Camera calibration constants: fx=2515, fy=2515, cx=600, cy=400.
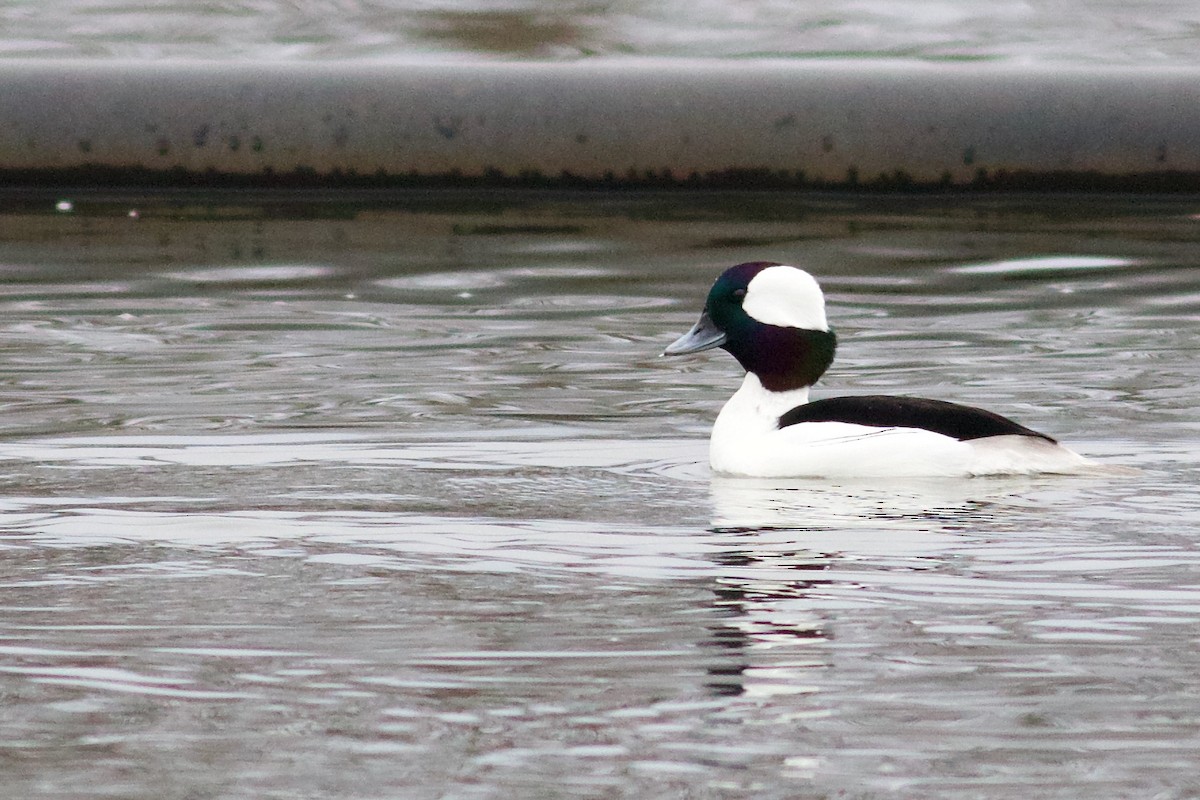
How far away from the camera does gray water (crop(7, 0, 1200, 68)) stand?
13078 mm

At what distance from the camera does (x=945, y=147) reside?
11938 millimetres

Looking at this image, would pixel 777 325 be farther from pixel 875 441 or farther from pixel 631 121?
pixel 631 121

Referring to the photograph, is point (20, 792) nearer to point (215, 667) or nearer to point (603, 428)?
point (215, 667)

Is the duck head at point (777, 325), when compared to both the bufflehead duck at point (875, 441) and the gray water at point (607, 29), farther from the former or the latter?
the gray water at point (607, 29)

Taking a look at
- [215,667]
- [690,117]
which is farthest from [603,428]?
[690,117]

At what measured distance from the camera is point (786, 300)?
6.73 m

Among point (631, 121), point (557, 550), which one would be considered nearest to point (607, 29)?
point (631, 121)

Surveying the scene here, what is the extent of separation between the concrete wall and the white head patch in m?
5.20

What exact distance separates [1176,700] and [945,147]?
8.21 meters

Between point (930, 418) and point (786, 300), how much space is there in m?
0.75

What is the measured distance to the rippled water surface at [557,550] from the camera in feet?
12.1

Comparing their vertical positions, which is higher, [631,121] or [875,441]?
[631,121]

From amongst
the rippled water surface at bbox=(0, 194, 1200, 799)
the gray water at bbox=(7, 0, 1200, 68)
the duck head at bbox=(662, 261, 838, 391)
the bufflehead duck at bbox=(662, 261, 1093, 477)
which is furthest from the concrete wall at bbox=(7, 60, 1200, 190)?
the bufflehead duck at bbox=(662, 261, 1093, 477)

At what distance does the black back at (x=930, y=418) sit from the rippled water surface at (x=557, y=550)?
13cm
